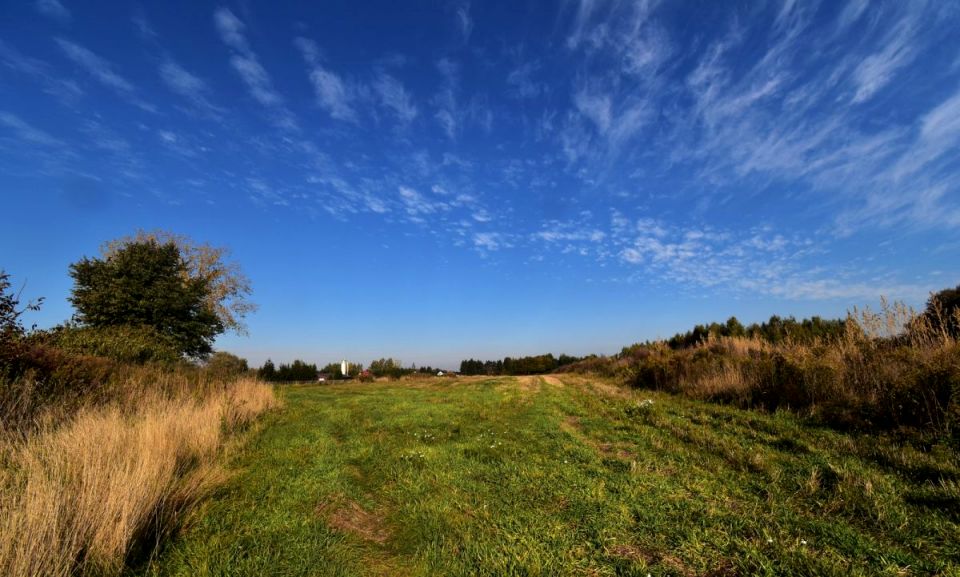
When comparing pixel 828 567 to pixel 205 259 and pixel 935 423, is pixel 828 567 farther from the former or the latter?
pixel 205 259

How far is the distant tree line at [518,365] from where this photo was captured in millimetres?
56719

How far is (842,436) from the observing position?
23.8ft

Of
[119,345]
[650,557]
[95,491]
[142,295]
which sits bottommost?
[650,557]

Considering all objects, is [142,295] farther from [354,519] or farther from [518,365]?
[518,365]

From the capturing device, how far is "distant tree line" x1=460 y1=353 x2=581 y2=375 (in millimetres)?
56719

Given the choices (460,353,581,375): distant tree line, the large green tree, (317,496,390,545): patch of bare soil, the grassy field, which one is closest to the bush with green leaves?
the large green tree

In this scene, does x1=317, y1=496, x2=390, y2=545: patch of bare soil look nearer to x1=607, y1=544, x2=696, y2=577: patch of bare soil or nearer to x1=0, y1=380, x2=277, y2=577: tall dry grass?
Answer: x1=0, y1=380, x2=277, y2=577: tall dry grass

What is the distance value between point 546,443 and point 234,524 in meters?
5.31

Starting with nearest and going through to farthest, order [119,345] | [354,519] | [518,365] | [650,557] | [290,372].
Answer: [650,557] → [354,519] → [119,345] → [290,372] → [518,365]

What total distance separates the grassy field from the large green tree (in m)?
21.1

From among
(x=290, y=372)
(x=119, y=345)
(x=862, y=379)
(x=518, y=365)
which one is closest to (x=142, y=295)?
(x=119, y=345)

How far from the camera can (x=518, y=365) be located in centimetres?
5788

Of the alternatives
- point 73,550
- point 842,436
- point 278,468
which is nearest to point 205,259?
point 278,468

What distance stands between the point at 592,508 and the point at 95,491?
17.3 ft
